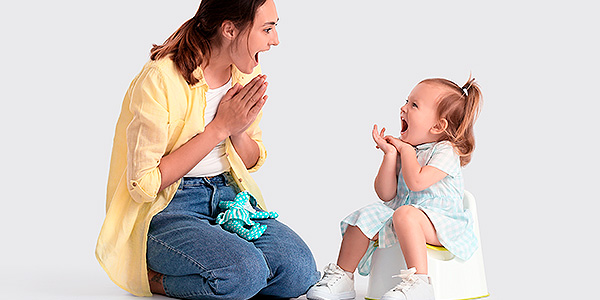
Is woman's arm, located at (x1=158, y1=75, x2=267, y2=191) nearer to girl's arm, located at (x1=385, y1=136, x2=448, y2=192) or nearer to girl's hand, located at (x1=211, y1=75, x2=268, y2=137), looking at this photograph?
girl's hand, located at (x1=211, y1=75, x2=268, y2=137)

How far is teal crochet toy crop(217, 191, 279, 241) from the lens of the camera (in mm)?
3455

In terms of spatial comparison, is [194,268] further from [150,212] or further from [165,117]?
[165,117]

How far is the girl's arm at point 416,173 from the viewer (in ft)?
11.2

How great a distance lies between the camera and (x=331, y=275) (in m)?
3.43

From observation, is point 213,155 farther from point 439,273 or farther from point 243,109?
point 439,273

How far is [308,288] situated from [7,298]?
108 cm

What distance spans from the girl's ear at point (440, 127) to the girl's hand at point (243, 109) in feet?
2.08

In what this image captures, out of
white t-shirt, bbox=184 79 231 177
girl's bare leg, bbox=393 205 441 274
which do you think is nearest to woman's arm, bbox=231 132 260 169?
white t-shirt, bbox=184 79 231 177

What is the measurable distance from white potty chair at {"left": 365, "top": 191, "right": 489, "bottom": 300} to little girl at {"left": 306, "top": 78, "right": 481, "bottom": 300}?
39 mm

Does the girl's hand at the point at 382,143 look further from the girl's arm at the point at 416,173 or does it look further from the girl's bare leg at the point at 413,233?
the girl's bare leg at the point at 413,233

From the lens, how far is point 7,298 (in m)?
3.39

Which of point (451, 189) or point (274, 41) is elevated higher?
point (274, 41)

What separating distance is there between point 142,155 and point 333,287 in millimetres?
823

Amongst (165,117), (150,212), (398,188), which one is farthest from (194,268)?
(398,188)
